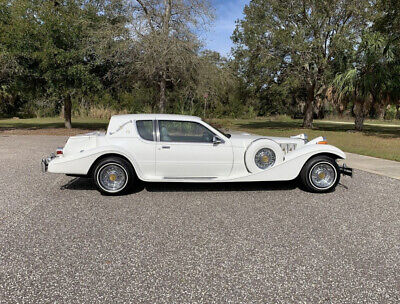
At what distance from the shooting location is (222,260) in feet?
10.5

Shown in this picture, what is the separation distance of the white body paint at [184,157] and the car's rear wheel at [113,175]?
118 mm

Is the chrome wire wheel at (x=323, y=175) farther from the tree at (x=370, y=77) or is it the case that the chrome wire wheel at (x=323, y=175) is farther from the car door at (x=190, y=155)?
the tree at (x=370, y=77)

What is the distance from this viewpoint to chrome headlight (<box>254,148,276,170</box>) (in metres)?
5.54

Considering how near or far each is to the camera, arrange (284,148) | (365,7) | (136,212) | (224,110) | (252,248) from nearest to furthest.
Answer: (252,248) < (136,212) < (284,148) < (365,7) < (224,110)

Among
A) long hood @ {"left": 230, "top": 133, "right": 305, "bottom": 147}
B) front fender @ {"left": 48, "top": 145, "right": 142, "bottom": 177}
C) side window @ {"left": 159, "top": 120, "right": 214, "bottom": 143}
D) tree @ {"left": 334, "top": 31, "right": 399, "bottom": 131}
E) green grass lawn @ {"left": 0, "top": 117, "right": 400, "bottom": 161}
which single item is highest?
tree @ {"left": 334, "top": 31, "right": 399, "bottom": 131}

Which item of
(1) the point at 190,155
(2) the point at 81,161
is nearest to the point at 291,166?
(1) the point at 190,155

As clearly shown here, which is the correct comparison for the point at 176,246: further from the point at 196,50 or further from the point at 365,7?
the point at 365,7

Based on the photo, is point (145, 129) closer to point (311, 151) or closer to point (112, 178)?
point (112, 178)

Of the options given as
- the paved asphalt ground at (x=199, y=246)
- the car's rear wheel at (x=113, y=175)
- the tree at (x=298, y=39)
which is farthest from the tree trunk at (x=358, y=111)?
the car's rear wheel at (x=113, y=175)

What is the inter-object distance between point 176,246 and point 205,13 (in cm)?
1469

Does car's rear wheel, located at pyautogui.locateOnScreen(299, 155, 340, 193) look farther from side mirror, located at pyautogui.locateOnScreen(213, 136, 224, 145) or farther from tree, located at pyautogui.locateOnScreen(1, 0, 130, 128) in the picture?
tree, located at pyautogui.locateOnScreen(1, 0, 130, 128)

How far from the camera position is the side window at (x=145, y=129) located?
5.57m

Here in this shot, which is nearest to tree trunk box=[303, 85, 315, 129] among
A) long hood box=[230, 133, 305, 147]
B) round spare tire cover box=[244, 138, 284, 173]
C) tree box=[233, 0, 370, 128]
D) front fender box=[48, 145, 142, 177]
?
tree box=[233, 0, 370, 128]

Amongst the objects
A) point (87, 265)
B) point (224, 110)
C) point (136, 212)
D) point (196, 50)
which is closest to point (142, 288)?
point (87, 265)
